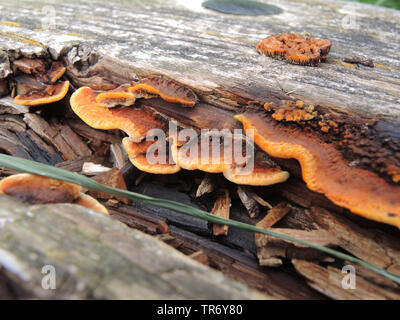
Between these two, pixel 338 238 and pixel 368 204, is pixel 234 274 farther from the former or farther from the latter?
pixel 368 204

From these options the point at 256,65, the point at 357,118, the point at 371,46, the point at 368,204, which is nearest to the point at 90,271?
the point at 368,204

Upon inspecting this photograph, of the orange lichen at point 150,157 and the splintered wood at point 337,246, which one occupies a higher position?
the orange lichen at point 150,157

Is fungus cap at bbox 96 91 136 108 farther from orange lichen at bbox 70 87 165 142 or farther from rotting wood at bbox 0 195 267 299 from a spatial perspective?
rotting wood at bbox 0 195 267 299

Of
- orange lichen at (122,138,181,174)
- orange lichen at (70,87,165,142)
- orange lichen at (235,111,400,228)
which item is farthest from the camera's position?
orange lichen at (70,87,165,142)

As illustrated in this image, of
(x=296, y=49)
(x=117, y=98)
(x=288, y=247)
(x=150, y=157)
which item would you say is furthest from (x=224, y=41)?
(x=288, y=247)

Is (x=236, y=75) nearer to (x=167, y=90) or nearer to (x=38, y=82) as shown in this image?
(x=167, y=90)

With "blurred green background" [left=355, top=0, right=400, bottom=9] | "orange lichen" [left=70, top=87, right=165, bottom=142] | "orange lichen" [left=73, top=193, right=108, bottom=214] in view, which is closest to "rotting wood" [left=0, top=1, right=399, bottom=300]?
"orange lichen" [left=70, top=87, right=165, bottom=142]

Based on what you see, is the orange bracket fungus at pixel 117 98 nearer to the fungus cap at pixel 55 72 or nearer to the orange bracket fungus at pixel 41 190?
the fungus cap at pixel 55 72

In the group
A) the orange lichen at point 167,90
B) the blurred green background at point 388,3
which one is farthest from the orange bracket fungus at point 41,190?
the blurred green background at point 388,3
